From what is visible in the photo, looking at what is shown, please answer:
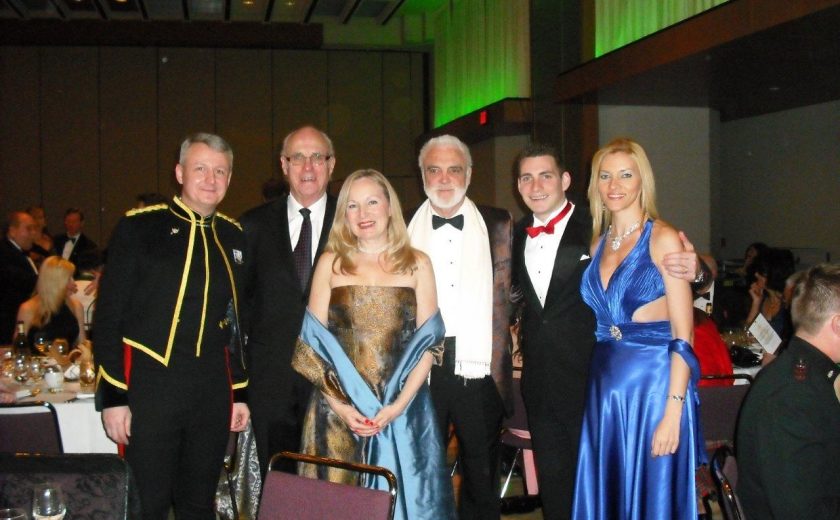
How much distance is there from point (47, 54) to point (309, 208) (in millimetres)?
10526

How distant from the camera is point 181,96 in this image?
41.5 ft

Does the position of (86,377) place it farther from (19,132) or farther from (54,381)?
(19,132)

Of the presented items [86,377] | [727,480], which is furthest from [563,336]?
[86,377]

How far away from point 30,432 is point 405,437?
156cm

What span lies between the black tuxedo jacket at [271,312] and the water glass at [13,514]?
1.43 metres

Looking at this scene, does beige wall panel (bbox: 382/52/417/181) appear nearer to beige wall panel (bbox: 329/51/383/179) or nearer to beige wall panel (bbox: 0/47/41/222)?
beige wall panel (bbox: 329/51/383/179)

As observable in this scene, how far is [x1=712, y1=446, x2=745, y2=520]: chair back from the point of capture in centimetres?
233

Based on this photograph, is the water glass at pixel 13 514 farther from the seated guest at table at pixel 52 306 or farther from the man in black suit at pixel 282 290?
the seated guest at table at pixel 52 306

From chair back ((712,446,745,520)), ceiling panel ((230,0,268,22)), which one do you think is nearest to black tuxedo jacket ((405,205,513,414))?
chair back ((712,446,745,520))

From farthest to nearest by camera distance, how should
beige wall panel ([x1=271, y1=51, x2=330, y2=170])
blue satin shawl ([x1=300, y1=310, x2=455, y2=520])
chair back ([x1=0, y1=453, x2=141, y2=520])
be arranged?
1. beige wall panel ([x1=271, y1=51, x2=330, y2=170])
2. blue satin shawl ([x1=300, y1=310, x2=455, y2=520])
3. chair back ([x1=0, y1=453, x2=141, y2=520])

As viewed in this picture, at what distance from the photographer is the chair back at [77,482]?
6.68 feet

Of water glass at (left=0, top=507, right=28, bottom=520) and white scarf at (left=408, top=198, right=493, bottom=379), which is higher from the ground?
white scarf at (left=408, top=198, right=493, bottom=379)

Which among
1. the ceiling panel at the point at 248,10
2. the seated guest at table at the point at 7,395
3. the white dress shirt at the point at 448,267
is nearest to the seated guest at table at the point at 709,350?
the white dress shirt at the point at 448,267

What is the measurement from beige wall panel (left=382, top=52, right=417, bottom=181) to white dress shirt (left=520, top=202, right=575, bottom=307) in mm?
9937
